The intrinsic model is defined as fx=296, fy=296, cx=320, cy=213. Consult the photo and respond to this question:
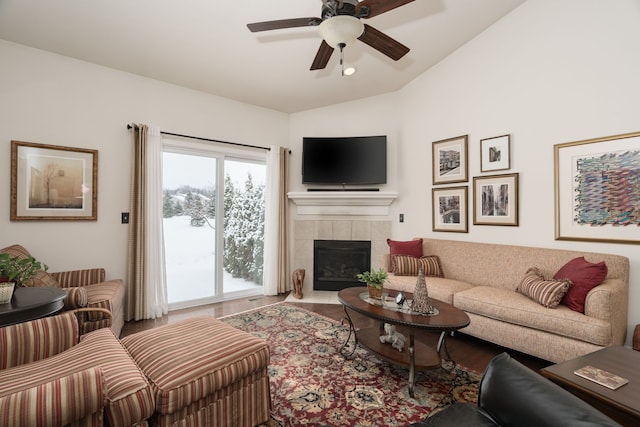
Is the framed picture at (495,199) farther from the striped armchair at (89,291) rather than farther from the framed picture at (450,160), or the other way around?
the striped armchair at (89,291)

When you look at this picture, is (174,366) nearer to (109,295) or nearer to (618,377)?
(109,295)

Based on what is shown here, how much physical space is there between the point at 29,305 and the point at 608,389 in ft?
10.5

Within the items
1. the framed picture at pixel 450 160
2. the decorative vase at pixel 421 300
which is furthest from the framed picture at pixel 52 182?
the framed picture at pixel 450 160

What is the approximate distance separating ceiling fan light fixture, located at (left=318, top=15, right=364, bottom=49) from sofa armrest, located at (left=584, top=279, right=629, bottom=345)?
272 centimetres

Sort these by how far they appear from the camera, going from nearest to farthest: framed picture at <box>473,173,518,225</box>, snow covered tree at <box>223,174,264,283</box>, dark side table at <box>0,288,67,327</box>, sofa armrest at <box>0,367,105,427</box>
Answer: sofa armrest at <box>0,367,105,427</box> → dark side table at <box>0,288,67,327</box> → framed picture at <box>473,173,518,225</box> → snow covered tree at <box>223,174,264,283</box>

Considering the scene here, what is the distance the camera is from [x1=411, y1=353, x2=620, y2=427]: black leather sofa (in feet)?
3.20

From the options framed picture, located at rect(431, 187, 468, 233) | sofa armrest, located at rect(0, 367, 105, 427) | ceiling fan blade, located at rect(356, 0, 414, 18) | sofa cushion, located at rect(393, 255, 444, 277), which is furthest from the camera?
framed picture, located at rect(431, 187, 468, 233)

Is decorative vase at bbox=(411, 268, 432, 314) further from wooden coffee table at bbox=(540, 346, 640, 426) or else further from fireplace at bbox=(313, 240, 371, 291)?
fireplace at bbox=(313, 240, 371, 291)

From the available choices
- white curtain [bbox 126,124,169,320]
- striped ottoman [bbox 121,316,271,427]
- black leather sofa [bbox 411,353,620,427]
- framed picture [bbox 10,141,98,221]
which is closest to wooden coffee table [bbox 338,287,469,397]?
black leather sofa [bbox 411,353,620,427]

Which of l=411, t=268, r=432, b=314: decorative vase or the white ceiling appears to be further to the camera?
the white ceiling

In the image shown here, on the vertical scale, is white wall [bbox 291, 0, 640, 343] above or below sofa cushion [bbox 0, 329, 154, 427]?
above

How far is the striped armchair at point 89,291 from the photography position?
2396 mm

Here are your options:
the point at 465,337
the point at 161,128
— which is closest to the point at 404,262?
the point at 465,337

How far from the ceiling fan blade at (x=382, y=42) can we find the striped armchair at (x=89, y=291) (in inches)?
120
